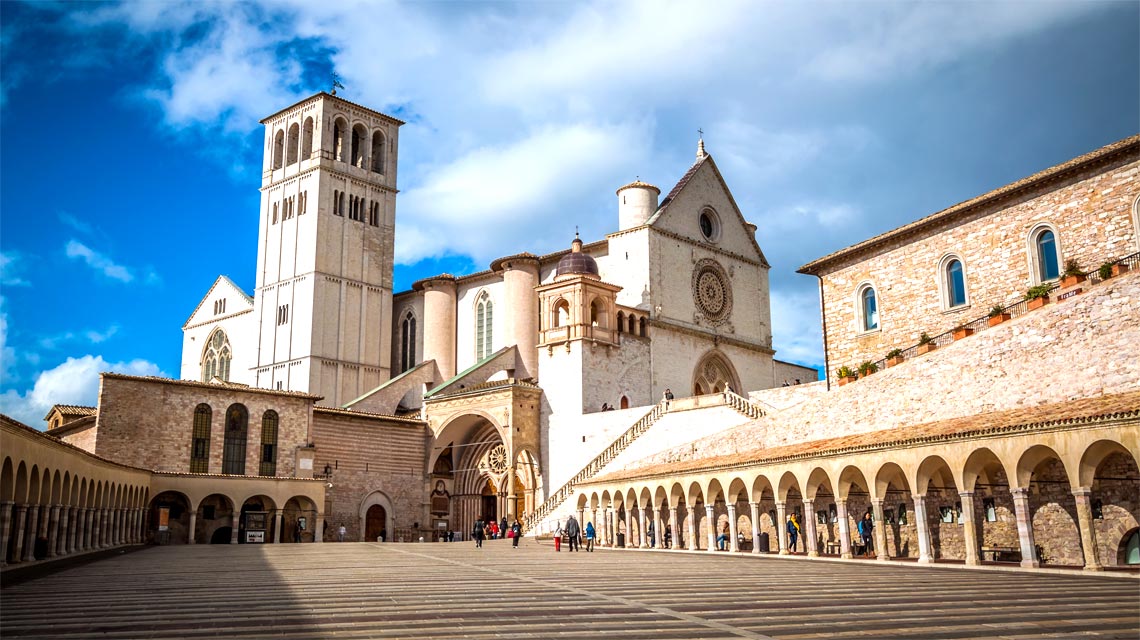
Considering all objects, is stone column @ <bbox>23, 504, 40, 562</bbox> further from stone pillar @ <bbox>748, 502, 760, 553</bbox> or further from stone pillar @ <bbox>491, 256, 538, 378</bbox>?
stone pillar @ <bbox>491, 256, 538, 378</bbox>

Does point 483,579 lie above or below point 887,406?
below

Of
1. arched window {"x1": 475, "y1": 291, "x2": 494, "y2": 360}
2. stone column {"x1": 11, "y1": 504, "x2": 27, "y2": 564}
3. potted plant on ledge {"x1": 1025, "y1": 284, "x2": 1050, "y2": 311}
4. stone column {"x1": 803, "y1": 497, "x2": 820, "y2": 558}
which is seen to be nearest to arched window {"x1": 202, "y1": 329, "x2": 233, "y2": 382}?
arched window {"x1": 475, "y1": 291, "x2": 494, "y2": 360}

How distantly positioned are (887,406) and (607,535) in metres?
14.2

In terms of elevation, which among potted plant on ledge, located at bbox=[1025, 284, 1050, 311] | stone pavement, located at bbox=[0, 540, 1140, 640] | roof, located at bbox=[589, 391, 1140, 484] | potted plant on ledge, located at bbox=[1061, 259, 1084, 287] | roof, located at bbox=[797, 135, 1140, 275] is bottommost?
stone pavement, located at bbox=[0, 540, 1140, 640]

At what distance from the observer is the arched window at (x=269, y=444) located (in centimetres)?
4175

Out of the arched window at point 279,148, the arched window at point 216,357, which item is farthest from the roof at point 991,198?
the arched window at point 216,357

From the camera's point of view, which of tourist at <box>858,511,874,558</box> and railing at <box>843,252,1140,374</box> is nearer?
railing at <box>843,252,1140,374</box>

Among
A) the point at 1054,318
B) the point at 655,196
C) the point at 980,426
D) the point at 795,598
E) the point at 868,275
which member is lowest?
the point at 795,598

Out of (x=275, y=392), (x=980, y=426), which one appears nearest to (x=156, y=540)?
(x=275, y=392)

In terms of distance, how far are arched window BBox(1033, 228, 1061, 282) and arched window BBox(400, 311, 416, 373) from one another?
1543 inches

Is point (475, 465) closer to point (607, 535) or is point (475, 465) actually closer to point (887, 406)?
point (607, 535)

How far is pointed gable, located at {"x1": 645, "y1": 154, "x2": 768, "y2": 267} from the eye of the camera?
1951 inches

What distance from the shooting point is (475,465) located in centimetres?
4894

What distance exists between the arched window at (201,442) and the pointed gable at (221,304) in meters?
22.5
